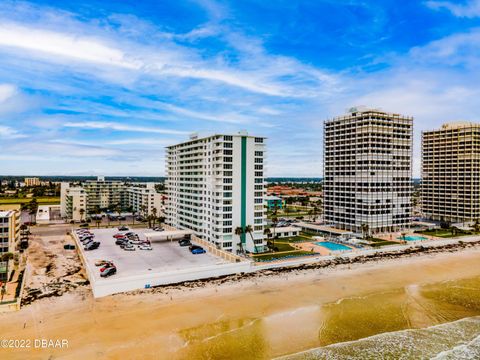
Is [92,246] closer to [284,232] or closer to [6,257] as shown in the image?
[6,257]

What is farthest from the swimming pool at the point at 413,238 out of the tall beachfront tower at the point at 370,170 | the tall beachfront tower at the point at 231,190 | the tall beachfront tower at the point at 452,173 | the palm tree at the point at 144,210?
the palm tree at the point at 144,210

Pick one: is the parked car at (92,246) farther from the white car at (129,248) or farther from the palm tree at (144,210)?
the palm tree at (144,210)

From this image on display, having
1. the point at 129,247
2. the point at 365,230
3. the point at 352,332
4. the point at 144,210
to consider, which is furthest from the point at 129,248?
the point at 144,210

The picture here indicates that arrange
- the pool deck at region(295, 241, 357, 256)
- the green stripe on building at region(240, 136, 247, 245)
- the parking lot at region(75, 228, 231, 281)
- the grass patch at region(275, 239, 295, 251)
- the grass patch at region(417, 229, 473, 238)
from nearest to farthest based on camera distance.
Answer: the parking lot at region(75, 228, 231, 281) → the green stripe on building at region(240, 136, 247, 245) → the pool deck at region(295, 241, 357, 256) → the grass patch at region(275, 239, 295, 251) → the grass patch at region(417, 229, 473, 238)

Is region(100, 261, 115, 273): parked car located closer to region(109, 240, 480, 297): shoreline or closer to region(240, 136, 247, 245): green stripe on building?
region(109, 240, 480, 297): shoreline

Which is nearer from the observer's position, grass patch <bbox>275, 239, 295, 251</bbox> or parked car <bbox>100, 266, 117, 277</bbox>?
parked car <bbox>100, 266, 117, 277</bbox>

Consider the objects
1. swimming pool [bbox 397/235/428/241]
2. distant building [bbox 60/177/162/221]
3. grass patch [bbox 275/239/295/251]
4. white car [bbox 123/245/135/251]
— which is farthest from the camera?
distant building [bbox 60/177/162/221]

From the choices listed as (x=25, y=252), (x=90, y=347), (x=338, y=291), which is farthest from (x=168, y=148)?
(x=90, y=347)

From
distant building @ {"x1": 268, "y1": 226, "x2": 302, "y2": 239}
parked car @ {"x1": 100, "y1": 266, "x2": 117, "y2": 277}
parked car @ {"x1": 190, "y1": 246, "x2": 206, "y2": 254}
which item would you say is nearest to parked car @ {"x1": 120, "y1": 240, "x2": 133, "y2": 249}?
parked car @ {"x1": 190, "y1": 246, "x2": 206, "y2": 254}
